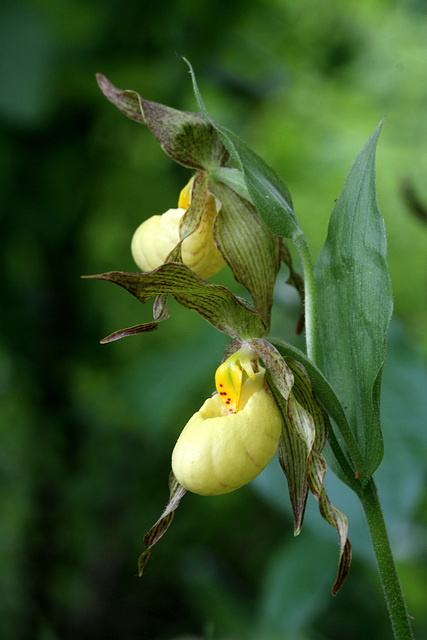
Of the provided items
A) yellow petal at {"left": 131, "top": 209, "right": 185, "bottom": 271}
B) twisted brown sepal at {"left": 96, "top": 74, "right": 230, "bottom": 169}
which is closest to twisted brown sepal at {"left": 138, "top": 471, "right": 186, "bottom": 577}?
yellow petal at {"left": 131, "top": 209, "right": 185, "bottom": 271}

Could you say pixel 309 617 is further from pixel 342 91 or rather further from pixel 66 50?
pixel 342 91

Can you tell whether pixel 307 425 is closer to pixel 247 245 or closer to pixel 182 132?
pixel 247 245

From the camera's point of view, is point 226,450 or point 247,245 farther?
point 247,245

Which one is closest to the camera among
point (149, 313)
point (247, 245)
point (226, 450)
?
point (226, 450)

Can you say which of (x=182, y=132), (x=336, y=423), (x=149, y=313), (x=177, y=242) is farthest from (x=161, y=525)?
(x=149, y=313)

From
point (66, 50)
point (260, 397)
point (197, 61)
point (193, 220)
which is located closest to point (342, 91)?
point (197, 61)

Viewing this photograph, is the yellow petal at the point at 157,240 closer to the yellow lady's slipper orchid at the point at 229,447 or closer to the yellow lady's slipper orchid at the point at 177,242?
the yellow lady's slipper orchid at the point at 177,242
